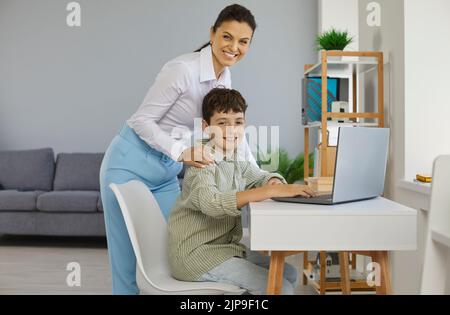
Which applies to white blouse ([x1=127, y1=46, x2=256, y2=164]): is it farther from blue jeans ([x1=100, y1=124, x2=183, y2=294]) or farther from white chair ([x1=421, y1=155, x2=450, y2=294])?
white chair ([x1=421, y1=155, x2=450, y2=294])

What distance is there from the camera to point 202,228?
199cm

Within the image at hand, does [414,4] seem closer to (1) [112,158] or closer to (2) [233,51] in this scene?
→ (2) [233,51]

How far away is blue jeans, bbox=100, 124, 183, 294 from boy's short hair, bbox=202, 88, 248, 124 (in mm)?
334

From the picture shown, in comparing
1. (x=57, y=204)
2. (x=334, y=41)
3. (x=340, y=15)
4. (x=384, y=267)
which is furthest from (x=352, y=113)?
(x=57, y=204)

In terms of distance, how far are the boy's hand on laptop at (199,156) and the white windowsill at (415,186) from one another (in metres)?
1.06

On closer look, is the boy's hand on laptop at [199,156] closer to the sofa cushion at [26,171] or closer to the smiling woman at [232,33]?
the smiling woman at [232,33]

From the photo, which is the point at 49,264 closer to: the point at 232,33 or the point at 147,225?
the point at 147,225

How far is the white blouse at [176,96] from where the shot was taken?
2.28 meters

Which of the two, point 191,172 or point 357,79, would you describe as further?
point 357,79

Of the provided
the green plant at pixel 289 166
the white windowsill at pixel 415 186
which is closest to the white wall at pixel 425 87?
the white windowsill at pixel 415 186

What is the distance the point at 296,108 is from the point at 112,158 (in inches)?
173

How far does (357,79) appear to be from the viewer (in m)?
4.23
